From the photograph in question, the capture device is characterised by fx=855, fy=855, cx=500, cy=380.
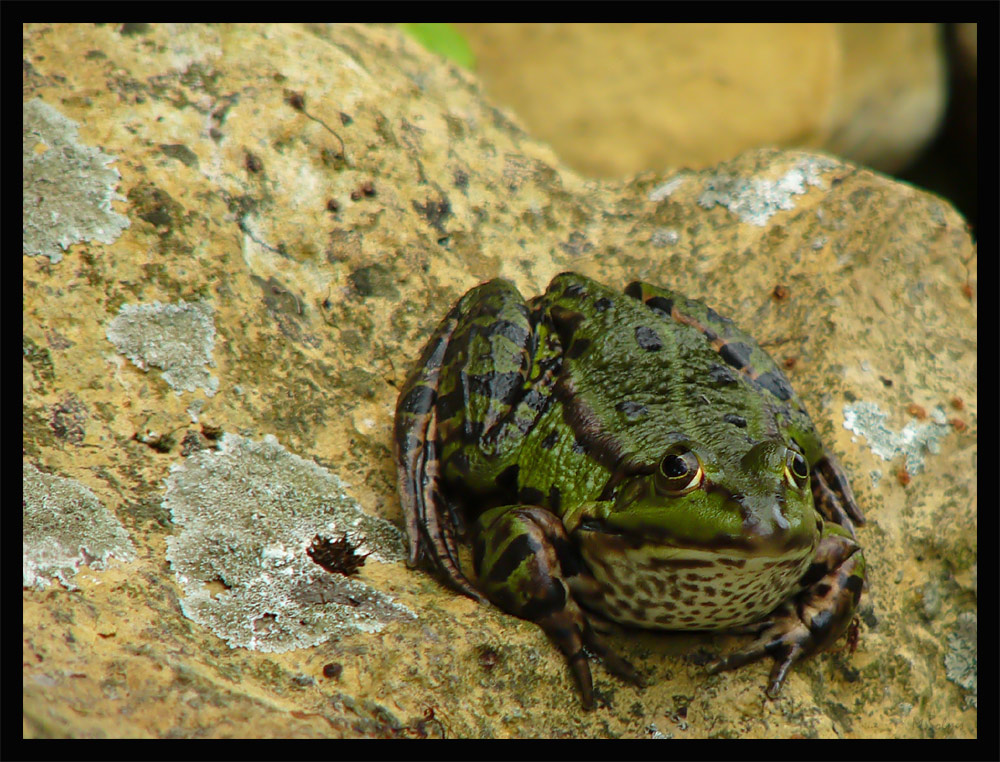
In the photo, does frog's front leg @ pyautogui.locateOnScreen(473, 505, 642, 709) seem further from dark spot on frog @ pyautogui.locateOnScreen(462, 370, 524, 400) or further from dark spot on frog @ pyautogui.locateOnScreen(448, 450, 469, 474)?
dark spot on frog @ pyautogui.locateOnScreen(462, 370, 524, 400)

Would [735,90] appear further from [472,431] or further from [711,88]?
[472,431]

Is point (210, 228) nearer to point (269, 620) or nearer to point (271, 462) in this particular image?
point (271, 462)

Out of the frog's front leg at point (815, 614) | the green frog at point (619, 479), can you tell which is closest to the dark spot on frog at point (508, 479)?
the green frog at point (619, 479)

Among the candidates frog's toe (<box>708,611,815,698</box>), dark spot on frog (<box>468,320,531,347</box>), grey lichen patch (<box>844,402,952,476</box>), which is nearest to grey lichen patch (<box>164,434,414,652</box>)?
dark spot on frog (<box>468,320,531,347</box>)

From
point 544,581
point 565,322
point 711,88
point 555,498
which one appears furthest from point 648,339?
point 711,88

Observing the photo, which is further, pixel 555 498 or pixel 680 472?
pixel 555 498
